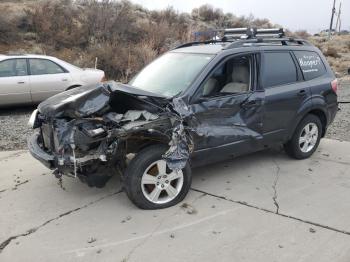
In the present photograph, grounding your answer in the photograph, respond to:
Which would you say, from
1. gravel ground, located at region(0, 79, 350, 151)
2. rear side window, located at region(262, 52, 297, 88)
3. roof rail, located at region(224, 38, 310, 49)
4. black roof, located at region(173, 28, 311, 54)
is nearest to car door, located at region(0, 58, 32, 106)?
gravel ground, located at region(0, 79, 350, 151)

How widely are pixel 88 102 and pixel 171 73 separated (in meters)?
1.37

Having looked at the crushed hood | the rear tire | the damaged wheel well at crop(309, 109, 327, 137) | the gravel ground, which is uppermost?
the crushed hood

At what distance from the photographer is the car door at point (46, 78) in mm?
9992

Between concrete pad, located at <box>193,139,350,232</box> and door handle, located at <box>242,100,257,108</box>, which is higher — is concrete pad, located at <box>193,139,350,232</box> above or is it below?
below

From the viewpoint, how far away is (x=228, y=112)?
496 cm

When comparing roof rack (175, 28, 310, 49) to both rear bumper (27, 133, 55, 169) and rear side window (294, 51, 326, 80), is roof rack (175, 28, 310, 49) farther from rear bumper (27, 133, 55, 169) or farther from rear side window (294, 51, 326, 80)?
rear bumper (27, 133, 55, 169)

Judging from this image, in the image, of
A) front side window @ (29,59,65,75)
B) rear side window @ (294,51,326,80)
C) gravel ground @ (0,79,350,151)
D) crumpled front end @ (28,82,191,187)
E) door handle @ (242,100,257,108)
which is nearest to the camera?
crumpled front end @ (28,82,191,187)

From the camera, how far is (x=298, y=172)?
567 centimetres

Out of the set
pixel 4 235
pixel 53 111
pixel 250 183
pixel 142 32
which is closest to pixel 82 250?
pixel 4 235

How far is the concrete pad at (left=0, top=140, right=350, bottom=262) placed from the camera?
3658 millimetres

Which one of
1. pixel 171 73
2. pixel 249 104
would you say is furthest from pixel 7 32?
pixel 249 104

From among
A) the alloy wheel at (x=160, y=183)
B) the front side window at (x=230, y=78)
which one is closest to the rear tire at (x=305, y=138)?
the front side window at (x=230, y=78)

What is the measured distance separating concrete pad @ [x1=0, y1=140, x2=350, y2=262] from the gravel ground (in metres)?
1.65

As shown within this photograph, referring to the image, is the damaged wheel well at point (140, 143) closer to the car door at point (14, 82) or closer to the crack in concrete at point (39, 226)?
the crack in concrete at point (39, 226)
